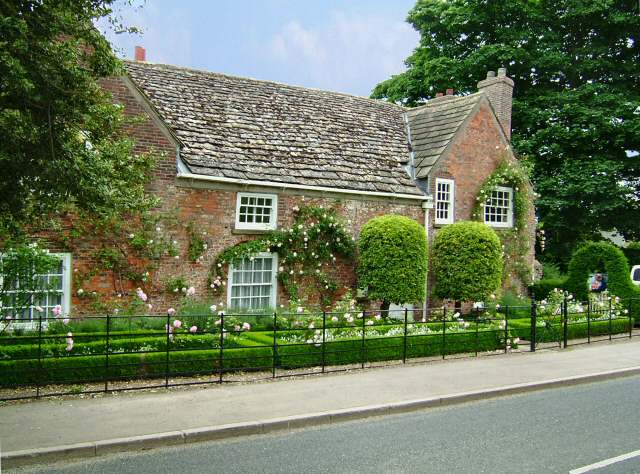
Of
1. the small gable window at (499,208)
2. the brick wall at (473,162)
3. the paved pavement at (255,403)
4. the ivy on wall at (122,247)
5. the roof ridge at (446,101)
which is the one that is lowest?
the paved pavement at (255,403)

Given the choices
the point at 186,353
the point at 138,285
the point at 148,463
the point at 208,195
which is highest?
the point at 208,195

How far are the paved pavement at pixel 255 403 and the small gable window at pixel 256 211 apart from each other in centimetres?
614

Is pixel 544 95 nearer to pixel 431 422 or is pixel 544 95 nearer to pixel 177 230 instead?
pixel 177 230

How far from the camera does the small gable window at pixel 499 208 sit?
21.8 meters

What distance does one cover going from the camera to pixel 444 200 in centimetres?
2059

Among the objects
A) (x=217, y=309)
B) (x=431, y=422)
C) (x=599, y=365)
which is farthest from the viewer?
(x=217, y=309)

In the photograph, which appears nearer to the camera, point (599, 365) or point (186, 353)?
point (186, 353)

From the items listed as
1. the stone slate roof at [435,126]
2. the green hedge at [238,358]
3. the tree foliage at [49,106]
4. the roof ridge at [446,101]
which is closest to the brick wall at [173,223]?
the green hedge at [238,358]

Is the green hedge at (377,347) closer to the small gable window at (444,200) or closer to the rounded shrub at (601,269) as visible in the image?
the small gable window at (444,200)

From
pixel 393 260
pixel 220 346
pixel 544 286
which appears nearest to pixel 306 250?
pixel 393 260

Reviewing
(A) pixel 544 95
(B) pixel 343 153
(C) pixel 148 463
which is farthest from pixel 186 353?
(A) pixel 544 95

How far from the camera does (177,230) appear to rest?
1547 cm

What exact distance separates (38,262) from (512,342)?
1105 centimetres

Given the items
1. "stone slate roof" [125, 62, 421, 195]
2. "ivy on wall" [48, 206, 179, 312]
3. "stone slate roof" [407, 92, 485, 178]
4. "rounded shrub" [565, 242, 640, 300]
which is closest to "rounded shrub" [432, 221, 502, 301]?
"stone slate roof" [125, 62, 421, 195]
